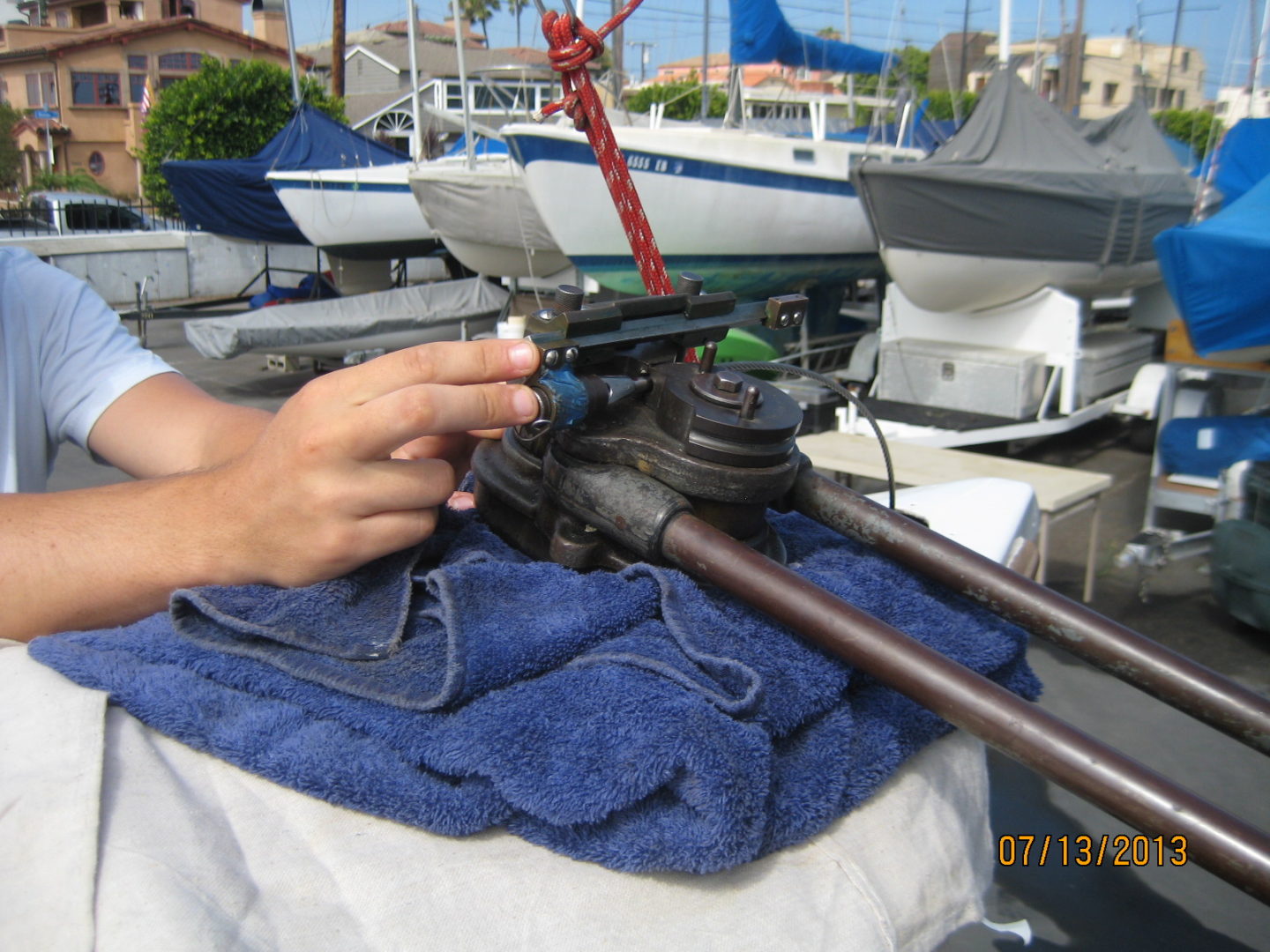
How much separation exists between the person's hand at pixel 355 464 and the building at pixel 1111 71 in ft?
21.9

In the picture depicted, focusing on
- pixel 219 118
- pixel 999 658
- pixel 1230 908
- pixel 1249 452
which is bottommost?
pixel 1230 908

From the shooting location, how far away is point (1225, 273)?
12.2ft

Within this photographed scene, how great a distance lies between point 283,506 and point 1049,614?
0.67 metres

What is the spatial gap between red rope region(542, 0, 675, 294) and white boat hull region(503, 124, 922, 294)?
361 centimetres

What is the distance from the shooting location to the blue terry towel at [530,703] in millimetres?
688

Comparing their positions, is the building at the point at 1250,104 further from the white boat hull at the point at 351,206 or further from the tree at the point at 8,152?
the tree at the point at 8,152

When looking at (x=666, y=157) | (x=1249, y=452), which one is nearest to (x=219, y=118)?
(x=666, y=157)

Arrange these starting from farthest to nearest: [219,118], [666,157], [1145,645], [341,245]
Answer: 1. [219,118]
2. [341,245]
3. [666,157]
4. [1145,645]

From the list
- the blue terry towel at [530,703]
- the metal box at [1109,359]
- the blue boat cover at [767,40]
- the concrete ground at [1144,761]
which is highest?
the blue boat cover at [767,40]

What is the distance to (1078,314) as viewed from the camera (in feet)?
18.2

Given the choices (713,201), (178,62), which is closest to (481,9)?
(178,62)

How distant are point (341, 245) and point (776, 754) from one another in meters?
11.0

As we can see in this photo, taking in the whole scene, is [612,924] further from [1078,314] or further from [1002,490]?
[1078,314]

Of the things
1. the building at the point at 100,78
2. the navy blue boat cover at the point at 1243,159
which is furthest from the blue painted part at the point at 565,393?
the building at the point at 100,78
